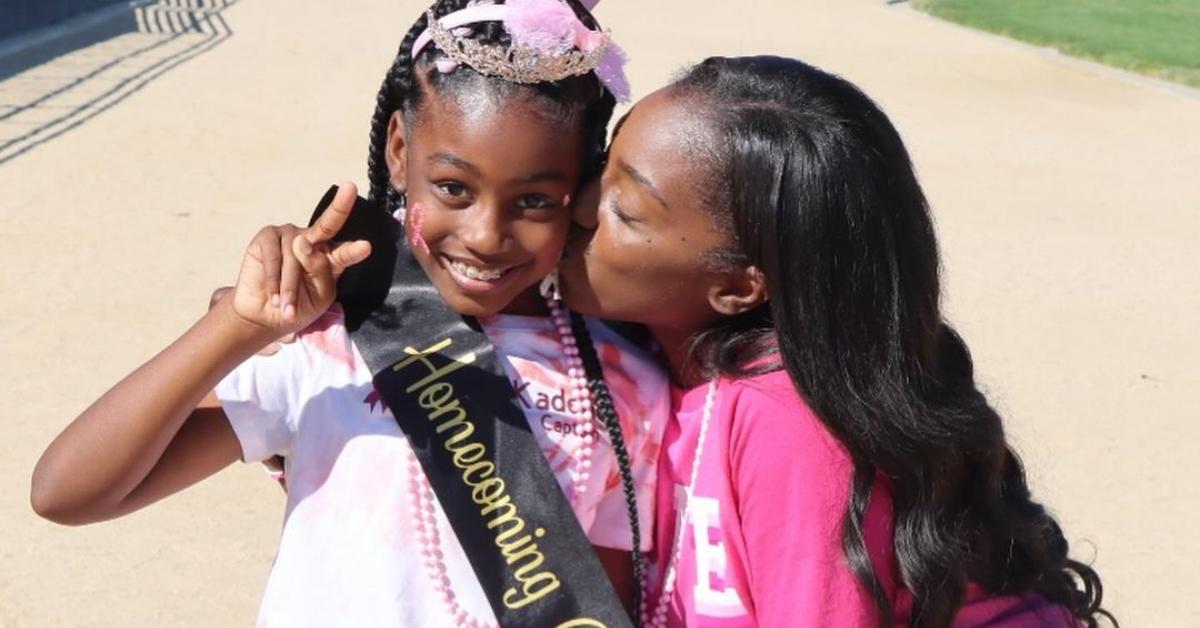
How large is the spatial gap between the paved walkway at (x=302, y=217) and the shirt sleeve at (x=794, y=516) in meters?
2.45

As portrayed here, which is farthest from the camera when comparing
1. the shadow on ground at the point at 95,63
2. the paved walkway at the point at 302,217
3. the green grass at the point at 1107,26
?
the green grass at the point at 1107,26

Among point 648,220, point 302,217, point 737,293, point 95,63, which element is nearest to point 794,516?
point 737,293

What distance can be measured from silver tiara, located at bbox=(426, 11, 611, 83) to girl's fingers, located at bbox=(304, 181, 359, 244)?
0.27 meters

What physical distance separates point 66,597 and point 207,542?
469 mm

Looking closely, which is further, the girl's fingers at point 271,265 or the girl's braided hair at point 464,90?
the girl's braided hair at point 464,90

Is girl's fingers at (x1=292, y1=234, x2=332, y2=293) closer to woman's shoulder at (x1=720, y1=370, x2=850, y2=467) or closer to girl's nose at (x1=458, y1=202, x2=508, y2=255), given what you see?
girl's nose at (x1=458, y1=202, x2=508, y2=255)

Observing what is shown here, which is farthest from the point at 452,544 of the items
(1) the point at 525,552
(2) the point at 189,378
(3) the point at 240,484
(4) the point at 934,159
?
(4) the point at 934,159

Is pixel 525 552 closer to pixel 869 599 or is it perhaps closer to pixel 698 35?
pixel 869 599

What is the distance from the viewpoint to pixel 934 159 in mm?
10219

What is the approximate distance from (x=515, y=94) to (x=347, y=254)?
33 centimetres

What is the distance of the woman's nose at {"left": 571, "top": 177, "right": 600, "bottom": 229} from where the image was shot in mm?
2141

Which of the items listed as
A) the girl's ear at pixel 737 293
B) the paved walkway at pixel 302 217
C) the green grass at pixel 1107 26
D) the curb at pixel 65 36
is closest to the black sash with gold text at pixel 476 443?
the girl's ear at pixel 737 293

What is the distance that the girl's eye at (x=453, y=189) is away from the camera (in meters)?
2.05

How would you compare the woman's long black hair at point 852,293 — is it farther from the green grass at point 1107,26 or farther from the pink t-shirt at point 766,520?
the green grass at point 1107,26
